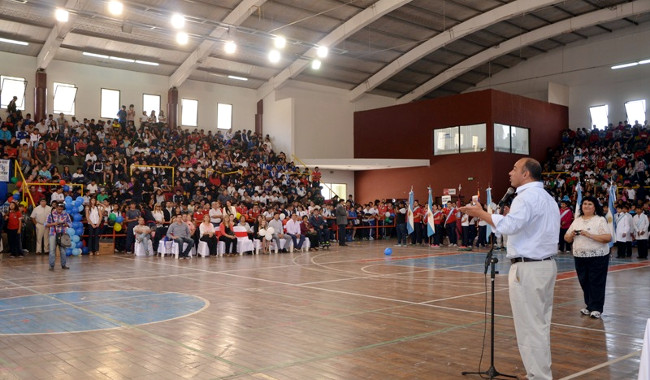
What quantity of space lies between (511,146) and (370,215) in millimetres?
8502

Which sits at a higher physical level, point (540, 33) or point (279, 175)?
point (540, 33)

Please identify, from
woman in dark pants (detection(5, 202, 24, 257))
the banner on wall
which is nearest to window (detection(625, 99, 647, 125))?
woman in dark pants (detection(5, 202, 24, 257))

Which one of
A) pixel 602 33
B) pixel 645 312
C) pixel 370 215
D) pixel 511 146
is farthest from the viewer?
pixel 602 33

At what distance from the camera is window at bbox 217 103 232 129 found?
31.4 metres

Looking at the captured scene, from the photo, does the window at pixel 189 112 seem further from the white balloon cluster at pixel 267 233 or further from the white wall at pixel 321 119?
the white balloon cluster at pixel 267 233

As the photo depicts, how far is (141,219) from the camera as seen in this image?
17688mm

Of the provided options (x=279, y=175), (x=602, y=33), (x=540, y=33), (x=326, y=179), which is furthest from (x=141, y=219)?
(x=602, y=33)

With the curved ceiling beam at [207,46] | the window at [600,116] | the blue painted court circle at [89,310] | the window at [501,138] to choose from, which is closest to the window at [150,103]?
the curved ceiling beam at [207,46]

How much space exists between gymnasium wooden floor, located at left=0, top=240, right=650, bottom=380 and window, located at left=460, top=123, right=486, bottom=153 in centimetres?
1557

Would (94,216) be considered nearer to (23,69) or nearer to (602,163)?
(23,69)

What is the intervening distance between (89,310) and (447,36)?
81.8 feet

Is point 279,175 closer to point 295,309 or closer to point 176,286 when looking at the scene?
point 176,286

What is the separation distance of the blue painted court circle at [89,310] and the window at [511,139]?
21998mm

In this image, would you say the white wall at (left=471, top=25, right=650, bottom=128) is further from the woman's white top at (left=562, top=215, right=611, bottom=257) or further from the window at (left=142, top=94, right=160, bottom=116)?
the woman's white top at (left=562, top=215, right=611, bottom=257)
